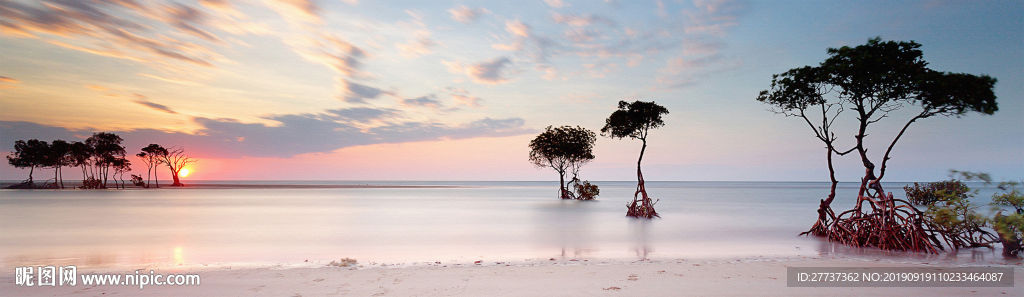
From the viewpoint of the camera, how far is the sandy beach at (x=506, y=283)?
19.6 ft

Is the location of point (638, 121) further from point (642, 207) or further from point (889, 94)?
point (889, 94)

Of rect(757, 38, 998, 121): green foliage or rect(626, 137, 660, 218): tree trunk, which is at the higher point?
rect(757, 38, 998, 121): green foliage

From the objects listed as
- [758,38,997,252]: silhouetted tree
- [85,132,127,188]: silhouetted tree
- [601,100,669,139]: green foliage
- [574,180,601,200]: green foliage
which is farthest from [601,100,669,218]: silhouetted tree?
[85,132,127,188]: silhouetted tree

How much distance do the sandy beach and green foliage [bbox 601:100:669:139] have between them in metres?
13.2

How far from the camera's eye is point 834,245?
38.8 ft

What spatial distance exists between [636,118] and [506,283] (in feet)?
52.5

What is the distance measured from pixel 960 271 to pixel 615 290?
6.62 metres

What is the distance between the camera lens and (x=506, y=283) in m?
6.54

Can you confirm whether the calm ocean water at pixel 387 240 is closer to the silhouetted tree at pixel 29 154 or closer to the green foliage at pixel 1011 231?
the green foliage at pixel 1011 231

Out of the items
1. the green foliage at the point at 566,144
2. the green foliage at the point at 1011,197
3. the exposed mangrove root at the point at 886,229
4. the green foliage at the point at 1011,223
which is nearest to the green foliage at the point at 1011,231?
the green foliage at the point at 1011,223

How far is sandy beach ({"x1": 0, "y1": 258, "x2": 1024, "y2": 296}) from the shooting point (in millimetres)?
5977

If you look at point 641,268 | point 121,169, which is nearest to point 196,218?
point 641,268

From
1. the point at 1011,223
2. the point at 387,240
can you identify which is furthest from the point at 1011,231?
the point at 387,240

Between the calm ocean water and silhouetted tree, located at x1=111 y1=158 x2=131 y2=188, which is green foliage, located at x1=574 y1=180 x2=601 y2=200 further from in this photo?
silhouetted tree, located at x1=111 y1=158 x2=131 y2=188
